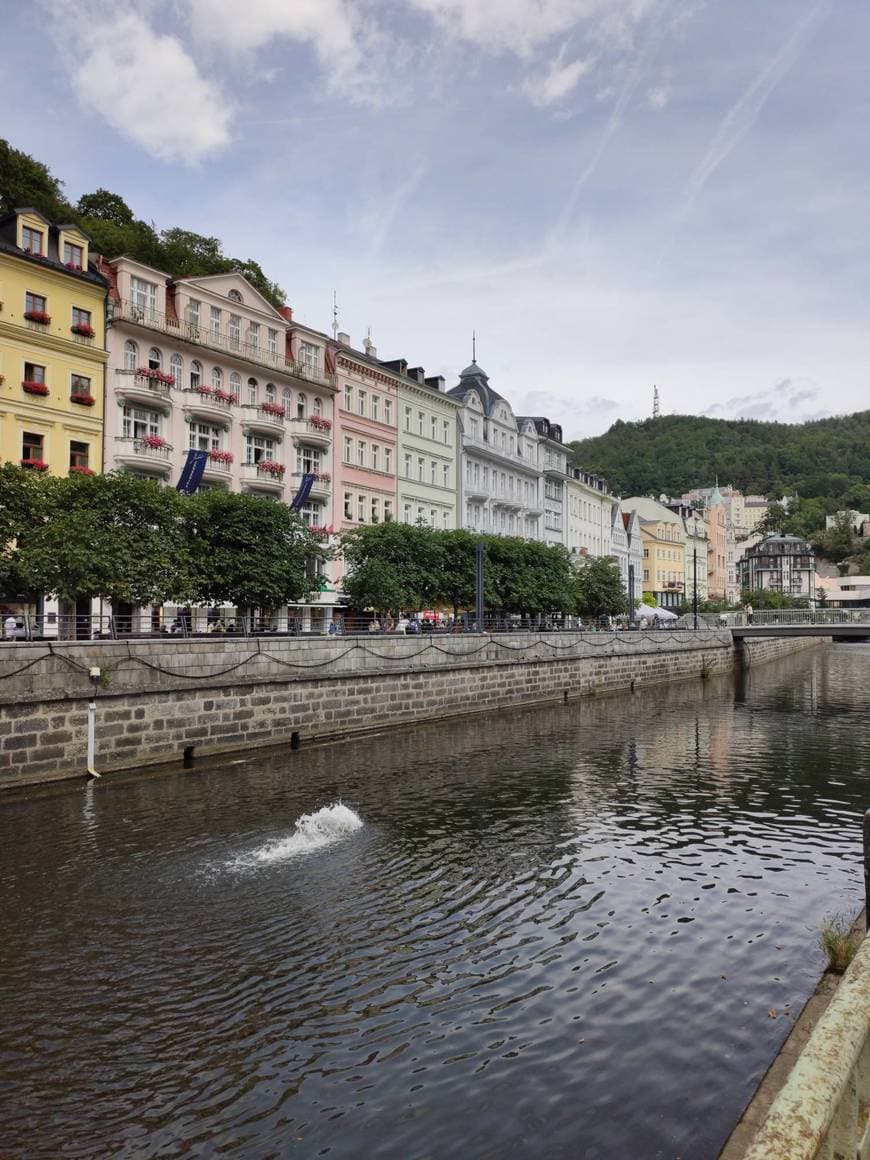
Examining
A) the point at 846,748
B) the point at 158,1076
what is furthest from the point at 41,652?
the point at 846,748

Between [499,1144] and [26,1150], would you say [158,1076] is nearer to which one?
[26,1150]

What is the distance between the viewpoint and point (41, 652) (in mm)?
22000

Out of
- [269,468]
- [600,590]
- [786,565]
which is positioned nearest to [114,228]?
[269,468]

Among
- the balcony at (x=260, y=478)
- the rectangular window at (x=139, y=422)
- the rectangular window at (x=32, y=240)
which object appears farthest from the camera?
the balcony at (x=260, y=478)

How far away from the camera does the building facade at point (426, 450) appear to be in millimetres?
62531

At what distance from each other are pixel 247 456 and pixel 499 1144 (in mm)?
43926

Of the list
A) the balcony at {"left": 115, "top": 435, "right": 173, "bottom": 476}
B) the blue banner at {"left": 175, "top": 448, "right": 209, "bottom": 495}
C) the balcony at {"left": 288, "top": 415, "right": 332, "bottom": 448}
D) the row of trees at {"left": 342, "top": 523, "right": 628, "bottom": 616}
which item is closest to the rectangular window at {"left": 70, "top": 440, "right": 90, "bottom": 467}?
the balcony at {"left": 115, "top": 435, "right": 173, "bottom": 476}

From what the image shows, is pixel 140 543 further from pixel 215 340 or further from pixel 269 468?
pixel 215 340

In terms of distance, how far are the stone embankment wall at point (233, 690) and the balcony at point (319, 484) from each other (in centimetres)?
1567

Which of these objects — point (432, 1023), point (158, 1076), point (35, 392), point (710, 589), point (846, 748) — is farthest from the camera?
point (710, 589)

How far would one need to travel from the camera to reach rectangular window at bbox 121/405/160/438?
42.9 meters

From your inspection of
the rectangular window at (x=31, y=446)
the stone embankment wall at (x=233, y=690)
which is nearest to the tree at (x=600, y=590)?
the stone embankment wall at (x=233, y=690)

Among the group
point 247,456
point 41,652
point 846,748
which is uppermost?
point 247,456

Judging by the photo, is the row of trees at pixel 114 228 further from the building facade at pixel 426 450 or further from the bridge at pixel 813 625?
the bridge at pixel 813 625
